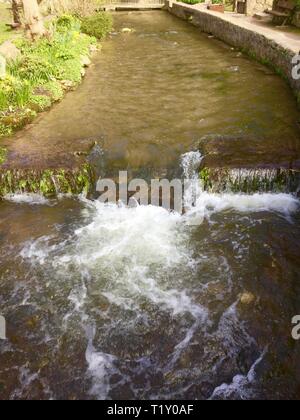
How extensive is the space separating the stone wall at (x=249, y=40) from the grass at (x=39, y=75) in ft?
19.3

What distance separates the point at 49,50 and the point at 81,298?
10.9 meters

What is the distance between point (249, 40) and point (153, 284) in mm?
11822

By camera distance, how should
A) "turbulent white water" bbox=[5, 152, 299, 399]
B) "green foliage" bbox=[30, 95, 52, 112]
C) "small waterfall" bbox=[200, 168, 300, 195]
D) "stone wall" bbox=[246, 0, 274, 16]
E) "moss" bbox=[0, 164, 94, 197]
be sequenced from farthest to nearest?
1. "stone wall" bbox=[246, 0, 274, 16]
2. "green foliage" bbox=[30, 95, 52, 112]
3. "moss" bbox=[0, 164, 94, 197]
4. "small waterfall" bbox=[200, 168, 300, 195]
5. "turbulent white water" bbox=[5, 152, 299, 399]

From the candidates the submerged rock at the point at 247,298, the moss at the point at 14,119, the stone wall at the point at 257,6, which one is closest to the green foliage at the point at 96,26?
the stone wall at the point at 257,6

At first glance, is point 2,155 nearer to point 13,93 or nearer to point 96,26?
point 13,93

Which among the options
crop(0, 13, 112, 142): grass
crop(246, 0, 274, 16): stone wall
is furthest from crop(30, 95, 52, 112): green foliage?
crop(246, 0, 274, 16): stone wall

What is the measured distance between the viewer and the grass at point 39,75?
10.2 meters

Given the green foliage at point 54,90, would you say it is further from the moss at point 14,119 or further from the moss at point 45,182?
the moss at point 45,182

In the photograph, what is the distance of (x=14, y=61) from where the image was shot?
1238 cm

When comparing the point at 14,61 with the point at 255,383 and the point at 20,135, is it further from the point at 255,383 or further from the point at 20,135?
the point at 255,383

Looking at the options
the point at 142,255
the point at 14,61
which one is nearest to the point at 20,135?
the point at 14,61

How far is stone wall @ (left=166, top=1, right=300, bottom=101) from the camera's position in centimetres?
1149

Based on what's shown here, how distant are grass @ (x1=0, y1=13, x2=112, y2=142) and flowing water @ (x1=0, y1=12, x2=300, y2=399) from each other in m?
1.23

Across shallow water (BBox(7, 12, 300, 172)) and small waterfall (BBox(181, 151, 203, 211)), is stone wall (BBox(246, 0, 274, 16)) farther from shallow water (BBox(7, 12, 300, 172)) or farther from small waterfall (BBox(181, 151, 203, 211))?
small waterfall (BBox(181, 151, 203, 211))
